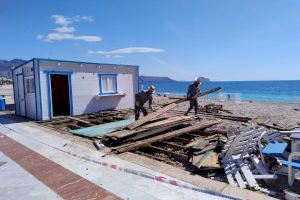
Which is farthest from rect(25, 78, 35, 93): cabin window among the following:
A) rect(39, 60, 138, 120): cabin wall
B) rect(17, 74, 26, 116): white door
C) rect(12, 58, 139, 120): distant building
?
rect(39, 60, 138, 120): cabin wall

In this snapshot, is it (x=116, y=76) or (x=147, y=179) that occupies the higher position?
(x=116, y=76)

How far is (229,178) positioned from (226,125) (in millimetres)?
6384

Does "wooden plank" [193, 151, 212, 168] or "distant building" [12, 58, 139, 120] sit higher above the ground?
"distant building" [12, 58, 139, 120]

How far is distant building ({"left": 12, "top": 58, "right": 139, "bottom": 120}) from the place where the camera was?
13.8 metres

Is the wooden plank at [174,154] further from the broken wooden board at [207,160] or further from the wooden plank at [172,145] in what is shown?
the wooden plank at [172,145]

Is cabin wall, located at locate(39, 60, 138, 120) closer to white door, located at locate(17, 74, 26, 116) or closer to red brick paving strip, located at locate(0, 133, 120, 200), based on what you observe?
white door, located at locate(17, 74, 26, 116)

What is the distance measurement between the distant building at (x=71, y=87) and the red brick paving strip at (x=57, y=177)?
6.35 meters

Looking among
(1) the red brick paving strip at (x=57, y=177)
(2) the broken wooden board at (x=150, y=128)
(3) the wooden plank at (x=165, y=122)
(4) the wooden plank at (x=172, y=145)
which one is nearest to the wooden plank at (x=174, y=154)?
(4) the wooden plank at (x=172, y=145)

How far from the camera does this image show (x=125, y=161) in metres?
6.50

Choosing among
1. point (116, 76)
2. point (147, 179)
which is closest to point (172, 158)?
point (147, 179)

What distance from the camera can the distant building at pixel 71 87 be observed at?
45.3 ft

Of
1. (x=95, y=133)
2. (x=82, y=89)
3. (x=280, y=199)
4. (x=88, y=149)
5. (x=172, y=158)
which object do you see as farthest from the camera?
(x=82, y=89)

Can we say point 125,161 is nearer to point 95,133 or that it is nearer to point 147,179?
point 147,179

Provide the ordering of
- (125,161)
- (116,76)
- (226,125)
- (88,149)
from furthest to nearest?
(116,76), (226,125), (88,149), (125,161)
